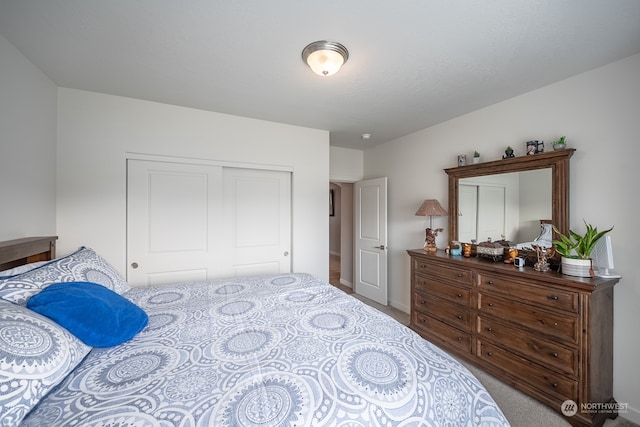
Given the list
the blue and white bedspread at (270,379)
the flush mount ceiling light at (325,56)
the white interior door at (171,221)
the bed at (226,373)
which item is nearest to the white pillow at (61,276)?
the bed at (226,373)

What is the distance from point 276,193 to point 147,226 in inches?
55.4

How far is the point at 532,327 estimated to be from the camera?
1888 mm

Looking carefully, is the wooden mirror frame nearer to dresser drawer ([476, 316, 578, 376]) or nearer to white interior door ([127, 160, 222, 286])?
dresser drawer ([476, 316, 578, 376])

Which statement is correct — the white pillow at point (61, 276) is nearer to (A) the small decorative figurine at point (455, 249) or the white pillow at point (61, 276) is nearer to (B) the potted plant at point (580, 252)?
(A) the small decorative figurine at point (455, 249)

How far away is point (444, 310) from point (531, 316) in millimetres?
743

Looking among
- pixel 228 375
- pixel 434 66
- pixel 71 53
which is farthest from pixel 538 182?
pixel 71 53

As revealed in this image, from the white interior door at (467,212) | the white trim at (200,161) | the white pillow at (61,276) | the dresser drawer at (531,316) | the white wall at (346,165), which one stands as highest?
the white wall at (346,165)

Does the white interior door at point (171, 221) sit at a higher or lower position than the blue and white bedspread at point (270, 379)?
higher

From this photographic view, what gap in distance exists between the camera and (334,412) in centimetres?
78

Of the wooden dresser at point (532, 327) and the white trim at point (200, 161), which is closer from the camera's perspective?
the wooden dresser at point (532, 327)

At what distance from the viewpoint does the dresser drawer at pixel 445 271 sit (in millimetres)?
2338

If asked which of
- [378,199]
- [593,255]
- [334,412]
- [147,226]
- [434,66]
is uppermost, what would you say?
[434,66]

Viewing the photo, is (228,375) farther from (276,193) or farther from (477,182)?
(477,182)

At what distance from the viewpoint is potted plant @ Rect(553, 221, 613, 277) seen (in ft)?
5.77
